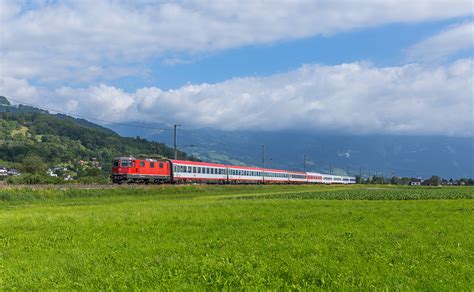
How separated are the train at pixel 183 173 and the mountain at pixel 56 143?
35843mm

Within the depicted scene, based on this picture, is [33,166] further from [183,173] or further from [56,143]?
[56,143]

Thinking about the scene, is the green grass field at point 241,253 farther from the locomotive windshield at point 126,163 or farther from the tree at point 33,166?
the tree at point 33,166

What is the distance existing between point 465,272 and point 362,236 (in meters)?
4.83

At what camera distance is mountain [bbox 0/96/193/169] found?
137m

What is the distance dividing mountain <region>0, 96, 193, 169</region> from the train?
3584cm

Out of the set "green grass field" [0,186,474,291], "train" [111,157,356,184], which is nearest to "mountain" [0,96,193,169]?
"train" [111,157,356,184]

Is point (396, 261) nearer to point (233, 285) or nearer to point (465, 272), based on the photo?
point (465, 272)

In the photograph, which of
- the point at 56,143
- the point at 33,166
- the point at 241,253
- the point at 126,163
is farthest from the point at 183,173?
the point at 56,143

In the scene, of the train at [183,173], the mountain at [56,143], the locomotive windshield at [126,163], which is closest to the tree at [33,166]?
the mountain at [56,143]

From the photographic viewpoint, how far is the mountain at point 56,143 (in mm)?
136875

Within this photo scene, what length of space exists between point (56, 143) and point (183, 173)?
298ft

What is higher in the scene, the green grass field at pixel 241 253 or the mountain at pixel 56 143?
the mountain at pixel 56 143

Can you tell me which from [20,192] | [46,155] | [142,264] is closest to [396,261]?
[142,264]

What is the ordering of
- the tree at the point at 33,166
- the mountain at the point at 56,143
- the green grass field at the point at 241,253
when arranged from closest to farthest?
1. the green grass field at the point at 241,253
2. the tree at the point at 33,166
3. the mountain at the point at 56,143
